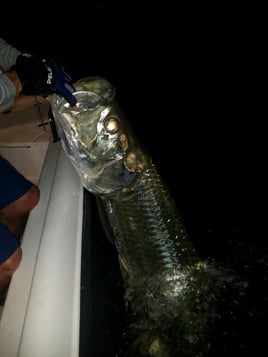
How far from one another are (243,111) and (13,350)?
4.72 metres

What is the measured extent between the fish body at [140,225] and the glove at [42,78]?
0.05 m

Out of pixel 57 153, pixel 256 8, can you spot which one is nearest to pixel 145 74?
pixel 256 8

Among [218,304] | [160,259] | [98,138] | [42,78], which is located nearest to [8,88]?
[42,78]

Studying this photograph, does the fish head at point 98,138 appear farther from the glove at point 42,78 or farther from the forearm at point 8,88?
the forearm at point 8,88

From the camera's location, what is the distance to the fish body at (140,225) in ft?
4.86

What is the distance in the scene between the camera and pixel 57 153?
89.1 inches

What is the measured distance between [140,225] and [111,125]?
0.54 m

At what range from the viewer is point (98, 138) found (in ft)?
4.95

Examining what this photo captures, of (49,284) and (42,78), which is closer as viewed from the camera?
(49,284)

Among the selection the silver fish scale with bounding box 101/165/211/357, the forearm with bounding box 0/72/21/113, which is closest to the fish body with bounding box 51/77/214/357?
the silver fish scale with bounding box 101/165/211/357

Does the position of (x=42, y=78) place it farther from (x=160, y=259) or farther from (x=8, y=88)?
(x=160, y=259)

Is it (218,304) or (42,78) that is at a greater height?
(42,78)

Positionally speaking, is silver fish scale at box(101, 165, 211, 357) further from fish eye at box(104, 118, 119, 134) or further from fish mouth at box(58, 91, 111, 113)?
fish mouth at box(58, 91, 111, 113)

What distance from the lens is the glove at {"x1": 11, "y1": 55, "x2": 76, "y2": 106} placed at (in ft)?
4.67
